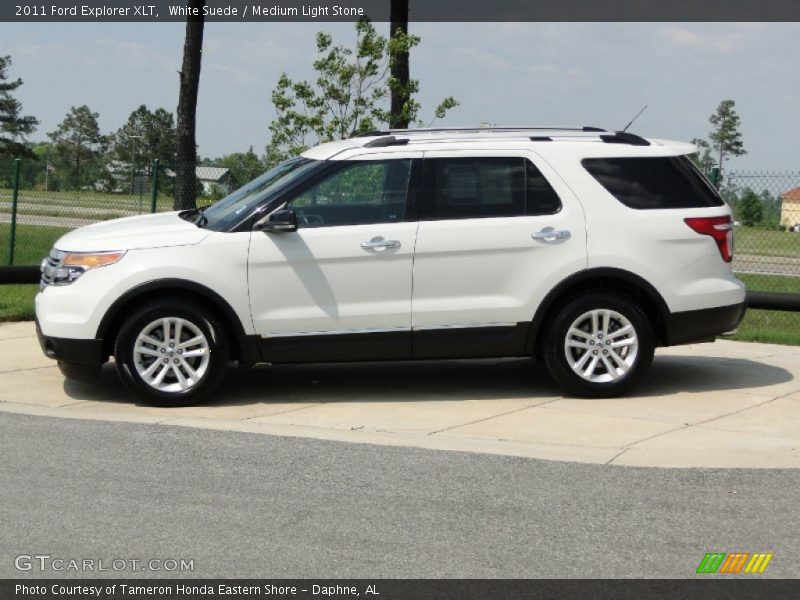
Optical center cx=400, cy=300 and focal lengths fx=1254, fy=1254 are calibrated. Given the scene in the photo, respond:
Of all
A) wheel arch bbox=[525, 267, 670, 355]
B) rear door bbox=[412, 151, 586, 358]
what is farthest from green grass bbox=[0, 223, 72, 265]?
wheel arch bbox=[525, 267, 670, 355]

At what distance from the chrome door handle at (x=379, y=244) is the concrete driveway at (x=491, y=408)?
1140 mm

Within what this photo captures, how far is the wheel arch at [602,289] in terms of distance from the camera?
9102 mm

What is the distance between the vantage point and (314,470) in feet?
23.1

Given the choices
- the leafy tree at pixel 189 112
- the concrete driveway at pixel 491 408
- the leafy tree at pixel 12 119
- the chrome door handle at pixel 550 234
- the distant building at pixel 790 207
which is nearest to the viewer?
the concrete driveway at pixel 491 408

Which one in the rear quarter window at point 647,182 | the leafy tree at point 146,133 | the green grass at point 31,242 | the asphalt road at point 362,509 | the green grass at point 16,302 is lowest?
the asphalt road at point 362,509

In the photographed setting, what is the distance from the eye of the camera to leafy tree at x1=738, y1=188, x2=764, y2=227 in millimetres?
15152

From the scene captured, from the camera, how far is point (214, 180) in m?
18.4

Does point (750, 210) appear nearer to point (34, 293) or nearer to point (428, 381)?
point (428, 381)

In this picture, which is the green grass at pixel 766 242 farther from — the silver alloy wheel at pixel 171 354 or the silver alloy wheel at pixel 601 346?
the silver alloy wheel at pixel 171 354

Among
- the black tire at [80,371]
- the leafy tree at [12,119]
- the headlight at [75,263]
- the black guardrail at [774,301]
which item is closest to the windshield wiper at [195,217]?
the headlight at [75,263]

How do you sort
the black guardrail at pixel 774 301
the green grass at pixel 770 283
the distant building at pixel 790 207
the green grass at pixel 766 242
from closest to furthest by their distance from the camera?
the black guardrail at pixel 774 301 → the distant building at pixel 790 207 → the green grass at pixel 766 242 → the green grass at pixel 770 283
